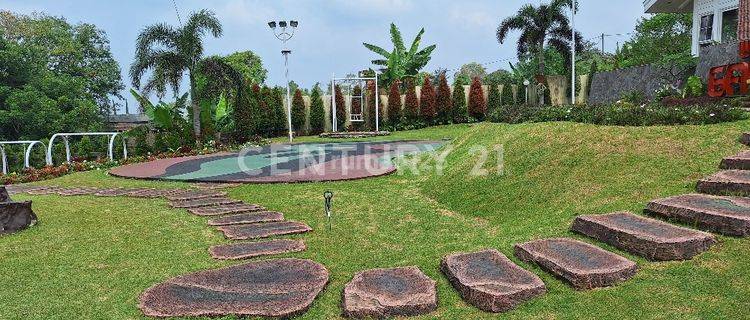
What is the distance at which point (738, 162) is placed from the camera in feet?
17.0

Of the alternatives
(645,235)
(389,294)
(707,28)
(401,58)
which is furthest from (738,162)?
(401,58)

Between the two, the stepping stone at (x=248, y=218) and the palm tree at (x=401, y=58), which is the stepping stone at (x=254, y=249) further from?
the palm tree at (x=401, y=58)

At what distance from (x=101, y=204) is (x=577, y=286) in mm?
6777

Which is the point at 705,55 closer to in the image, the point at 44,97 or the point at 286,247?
the point at 286,247

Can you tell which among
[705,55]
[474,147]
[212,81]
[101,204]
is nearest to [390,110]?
[212,81]

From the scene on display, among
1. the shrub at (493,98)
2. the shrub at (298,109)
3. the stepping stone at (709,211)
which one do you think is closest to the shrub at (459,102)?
the shrub at (493,98)

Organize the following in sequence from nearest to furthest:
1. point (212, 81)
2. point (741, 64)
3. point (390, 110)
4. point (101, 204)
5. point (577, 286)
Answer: point (577, 286)
point (101, 204)
point (741, 64)
point (212, 81)
point (390, 110)

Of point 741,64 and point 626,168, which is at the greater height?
point 741,64

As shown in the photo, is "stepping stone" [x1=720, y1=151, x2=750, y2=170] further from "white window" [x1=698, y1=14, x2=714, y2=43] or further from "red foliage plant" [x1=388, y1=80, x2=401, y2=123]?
"red foliage plant" [x1=388, y1=80, x2=401, y2=123]

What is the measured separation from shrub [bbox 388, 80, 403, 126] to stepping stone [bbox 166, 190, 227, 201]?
16734mm

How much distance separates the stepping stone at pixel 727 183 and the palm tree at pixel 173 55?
15437 millimetres

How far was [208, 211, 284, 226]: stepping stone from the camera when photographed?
6.09 meters

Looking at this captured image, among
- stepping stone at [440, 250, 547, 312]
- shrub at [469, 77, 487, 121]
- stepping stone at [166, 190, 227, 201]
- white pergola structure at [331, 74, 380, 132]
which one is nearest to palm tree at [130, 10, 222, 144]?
white pergola structure at [331, 74, 380, 132]

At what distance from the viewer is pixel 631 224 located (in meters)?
4.07
